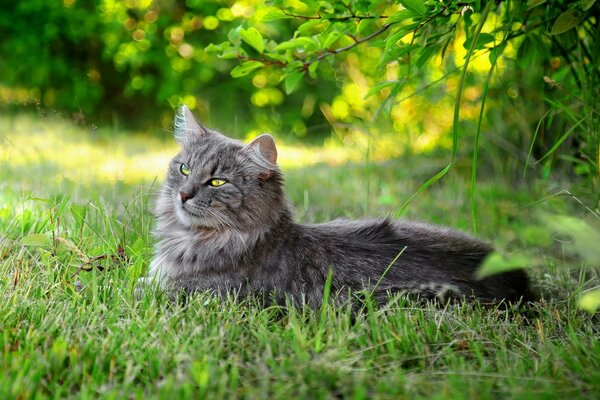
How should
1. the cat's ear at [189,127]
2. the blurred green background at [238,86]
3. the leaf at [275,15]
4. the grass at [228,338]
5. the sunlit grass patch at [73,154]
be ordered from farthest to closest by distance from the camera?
the blurred green background at [238,86], the sunlit grass patch at [73,154], the cat's ear at [189,127], the leaf at [275,15], the grass at [228,338]

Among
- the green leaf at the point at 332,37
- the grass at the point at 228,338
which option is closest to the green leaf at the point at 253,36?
the green leaf at the point at 332,37

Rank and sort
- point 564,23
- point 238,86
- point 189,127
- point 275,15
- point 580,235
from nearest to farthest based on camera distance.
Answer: point 580,235 < point 564,23 < point 275,15 < point 189,127 < point 238,86

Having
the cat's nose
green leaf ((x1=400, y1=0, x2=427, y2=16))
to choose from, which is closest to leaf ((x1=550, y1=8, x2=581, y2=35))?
green leaf ((x1=400, y1=0, x2=427, y2=16))

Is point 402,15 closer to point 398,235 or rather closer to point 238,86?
point 398,235

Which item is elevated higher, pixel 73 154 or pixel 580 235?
pixel 73 154

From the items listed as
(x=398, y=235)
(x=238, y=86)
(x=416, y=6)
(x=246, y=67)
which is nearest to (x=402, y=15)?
(x=416, y=6)

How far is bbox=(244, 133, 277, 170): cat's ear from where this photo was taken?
9.29 ft

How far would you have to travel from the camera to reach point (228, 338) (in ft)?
6.90

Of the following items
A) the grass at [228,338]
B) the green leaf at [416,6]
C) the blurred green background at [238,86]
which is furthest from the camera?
the blurred green background at [238,86]

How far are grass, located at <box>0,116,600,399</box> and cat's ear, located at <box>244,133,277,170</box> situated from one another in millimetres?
664

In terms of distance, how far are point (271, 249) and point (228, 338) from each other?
71cm

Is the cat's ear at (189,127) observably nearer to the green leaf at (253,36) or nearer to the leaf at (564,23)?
the green leaf at (253,36)

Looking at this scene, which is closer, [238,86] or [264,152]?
[264,152]

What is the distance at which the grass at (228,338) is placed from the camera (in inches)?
69.2
